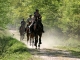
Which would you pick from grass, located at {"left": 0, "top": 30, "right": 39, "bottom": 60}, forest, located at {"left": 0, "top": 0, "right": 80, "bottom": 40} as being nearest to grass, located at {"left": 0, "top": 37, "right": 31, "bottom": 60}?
grass, located at {"left": 0, "top": 30, "right": 39, "bottom": 60}

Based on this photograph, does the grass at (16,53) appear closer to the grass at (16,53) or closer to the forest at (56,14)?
the grass at (16,53)

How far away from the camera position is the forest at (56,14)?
→ 28.2 metres

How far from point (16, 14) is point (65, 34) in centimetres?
2380

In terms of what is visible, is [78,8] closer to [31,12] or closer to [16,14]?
[31,12]

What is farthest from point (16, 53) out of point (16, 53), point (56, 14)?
point (56, 14)

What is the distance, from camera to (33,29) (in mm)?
20984

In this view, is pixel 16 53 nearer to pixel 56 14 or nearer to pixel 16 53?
pixel 16 53

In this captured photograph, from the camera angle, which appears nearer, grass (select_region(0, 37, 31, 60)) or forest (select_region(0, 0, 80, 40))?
grass (select_region(0, 37, 31, 60))

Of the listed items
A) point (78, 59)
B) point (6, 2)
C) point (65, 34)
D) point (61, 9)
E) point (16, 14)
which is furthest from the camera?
point (16, 14)

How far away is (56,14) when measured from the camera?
37.2 m

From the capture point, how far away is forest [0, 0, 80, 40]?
28.2 metres

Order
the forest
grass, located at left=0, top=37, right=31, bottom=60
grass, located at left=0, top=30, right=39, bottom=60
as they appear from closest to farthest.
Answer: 1. grass, located at left=0, top=30, right=39, bottom=60
2. grass, located at left=0, top=37, right=31, bottom=60
3. the forest

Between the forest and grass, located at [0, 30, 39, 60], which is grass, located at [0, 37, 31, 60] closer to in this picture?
grass, located at [0, 30, 39, 60]

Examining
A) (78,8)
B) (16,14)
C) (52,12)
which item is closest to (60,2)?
(52,12)
